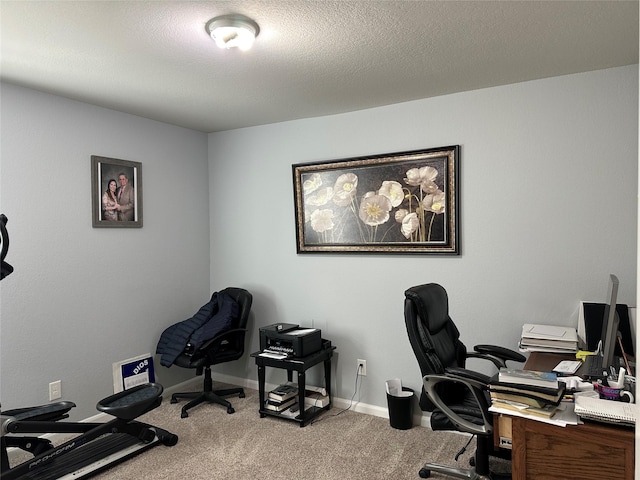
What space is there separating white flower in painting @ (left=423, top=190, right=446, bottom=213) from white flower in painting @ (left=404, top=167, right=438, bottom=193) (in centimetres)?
5

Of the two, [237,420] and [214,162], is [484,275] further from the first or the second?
[214,162]

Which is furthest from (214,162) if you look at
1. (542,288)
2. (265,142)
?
(542,288)

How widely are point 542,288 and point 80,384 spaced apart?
3.34m

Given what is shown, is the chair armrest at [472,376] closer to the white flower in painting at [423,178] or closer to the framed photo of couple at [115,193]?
the white flower in painting at [423,178]

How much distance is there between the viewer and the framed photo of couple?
11.5ft

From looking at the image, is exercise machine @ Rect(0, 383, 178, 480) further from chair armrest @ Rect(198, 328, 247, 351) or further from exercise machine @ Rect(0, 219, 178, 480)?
chair armrest @ Rect(198, 328, 247, 351)

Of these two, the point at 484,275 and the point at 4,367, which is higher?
the point at 484,275

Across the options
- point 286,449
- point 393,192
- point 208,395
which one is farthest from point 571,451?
point 208,395

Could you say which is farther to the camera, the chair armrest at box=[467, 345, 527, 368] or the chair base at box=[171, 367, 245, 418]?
the chair base at box=[171, 367, 245, 418]

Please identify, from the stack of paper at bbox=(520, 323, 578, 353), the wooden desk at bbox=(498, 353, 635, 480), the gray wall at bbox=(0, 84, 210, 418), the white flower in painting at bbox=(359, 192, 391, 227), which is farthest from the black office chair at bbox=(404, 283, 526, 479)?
the gray wall at bbox=(0, 84, 210, 418)

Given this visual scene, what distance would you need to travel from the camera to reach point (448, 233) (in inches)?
129

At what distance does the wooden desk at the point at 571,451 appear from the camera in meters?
1.56

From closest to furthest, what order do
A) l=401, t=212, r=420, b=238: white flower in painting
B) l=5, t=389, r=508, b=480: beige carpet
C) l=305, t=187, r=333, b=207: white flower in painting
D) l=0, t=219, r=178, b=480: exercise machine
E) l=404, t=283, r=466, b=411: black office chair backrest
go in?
l=404, t=283, r=466, b=411: black office chair backrest, l=0, t=219, r=178, b=480: exercise machine, l=5, t=389, r=508, b=480: beige carpet, l=401, t=212, r=420, b=238: white flower in painting, l=305, t=187, r=333, b=207: white flower in painting

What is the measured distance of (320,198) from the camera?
3.83 metres
